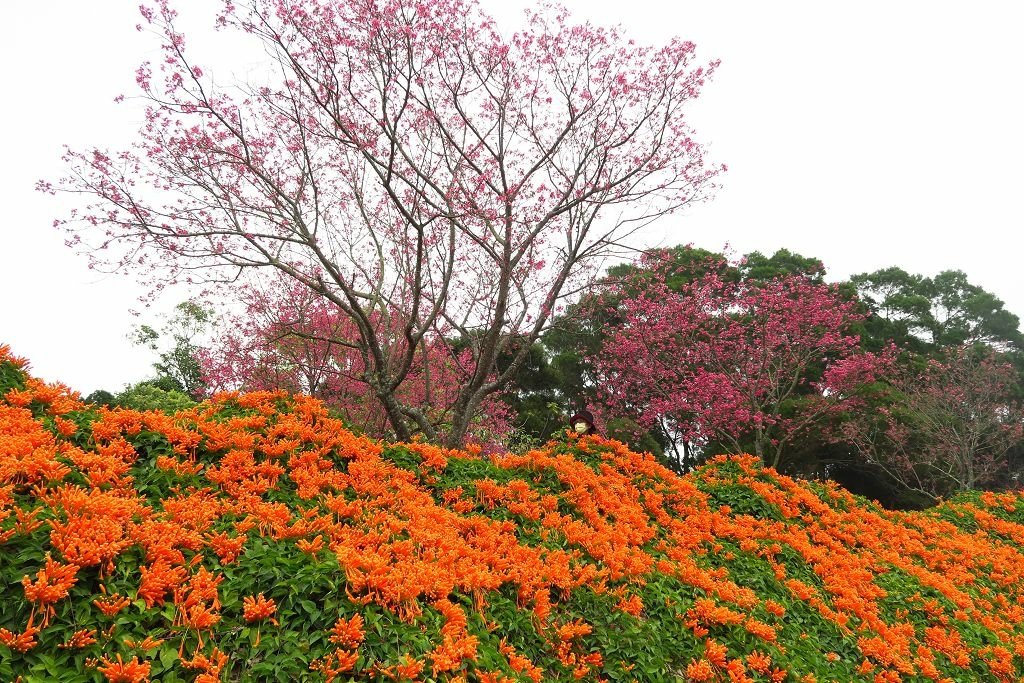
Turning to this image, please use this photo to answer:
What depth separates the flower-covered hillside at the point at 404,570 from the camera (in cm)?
237

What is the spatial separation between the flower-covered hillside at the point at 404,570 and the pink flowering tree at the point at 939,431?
35.2 ft

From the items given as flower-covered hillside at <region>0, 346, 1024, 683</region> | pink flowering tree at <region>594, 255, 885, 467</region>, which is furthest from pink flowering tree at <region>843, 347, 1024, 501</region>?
flower-covered hillside at <region>0, 346, 1024, 683</region>

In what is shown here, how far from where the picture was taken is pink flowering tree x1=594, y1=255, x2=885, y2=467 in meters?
14.1

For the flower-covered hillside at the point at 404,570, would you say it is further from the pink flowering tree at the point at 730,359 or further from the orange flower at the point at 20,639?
the pink flowering tree at the point at 730,359

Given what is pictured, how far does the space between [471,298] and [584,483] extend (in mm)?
5344

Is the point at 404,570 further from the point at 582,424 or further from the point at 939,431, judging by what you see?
the point at 939,431

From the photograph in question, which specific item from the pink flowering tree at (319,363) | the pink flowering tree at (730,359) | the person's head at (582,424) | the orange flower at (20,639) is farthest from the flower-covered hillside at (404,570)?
the pink flowering tree at (730,359)

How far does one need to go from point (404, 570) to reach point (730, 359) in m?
13.2

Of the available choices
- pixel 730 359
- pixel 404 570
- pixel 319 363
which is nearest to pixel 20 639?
pixel 404 570

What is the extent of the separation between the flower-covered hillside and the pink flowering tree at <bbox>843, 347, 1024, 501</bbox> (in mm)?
10739

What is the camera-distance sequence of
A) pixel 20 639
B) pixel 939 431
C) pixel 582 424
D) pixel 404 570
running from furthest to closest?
pixel 939 431 → pixel 582 424 → pixel 404 570 → pixel 20 639

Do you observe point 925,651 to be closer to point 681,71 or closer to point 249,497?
point 249,497

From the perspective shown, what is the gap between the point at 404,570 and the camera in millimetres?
2973

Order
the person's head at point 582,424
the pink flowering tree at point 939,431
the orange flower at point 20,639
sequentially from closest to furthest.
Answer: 1. the orange flower at point 20,639
2. the person's head at point 582,424
3. the pink flowering tree at point 939,431
